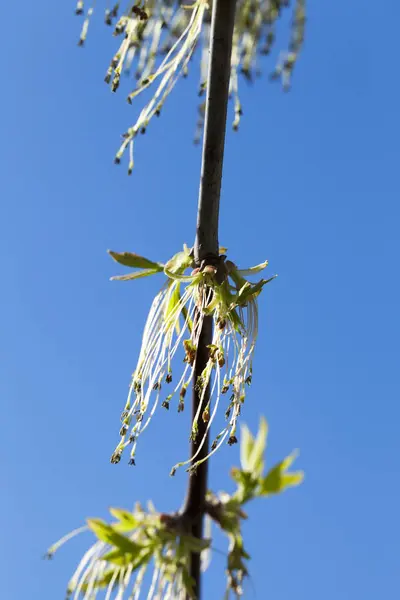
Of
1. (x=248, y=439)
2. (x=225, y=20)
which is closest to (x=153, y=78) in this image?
(x=225, y=20)

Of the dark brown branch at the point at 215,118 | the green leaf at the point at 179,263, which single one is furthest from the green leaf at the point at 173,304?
the dark brown branch at the point at 215,118

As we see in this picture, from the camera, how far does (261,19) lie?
1.97 metres

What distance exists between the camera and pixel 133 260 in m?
1.44

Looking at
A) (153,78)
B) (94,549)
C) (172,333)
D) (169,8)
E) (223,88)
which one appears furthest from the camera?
(169,8)

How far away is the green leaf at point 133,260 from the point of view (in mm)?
1431

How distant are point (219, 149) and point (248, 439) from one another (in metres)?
0.56

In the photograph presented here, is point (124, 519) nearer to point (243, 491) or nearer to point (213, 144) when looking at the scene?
point (243, 491)

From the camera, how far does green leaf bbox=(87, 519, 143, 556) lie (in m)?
1.05

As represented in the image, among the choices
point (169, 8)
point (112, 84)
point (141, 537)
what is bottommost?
point (141, 537)

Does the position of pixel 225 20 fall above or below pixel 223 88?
above

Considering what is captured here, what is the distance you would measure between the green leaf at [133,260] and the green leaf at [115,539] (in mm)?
531

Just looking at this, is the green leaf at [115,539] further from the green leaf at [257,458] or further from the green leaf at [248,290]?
the green leaf at [248,290]

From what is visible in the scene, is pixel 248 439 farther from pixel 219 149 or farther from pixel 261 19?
pixel 261 19

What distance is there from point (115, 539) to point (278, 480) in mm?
256
